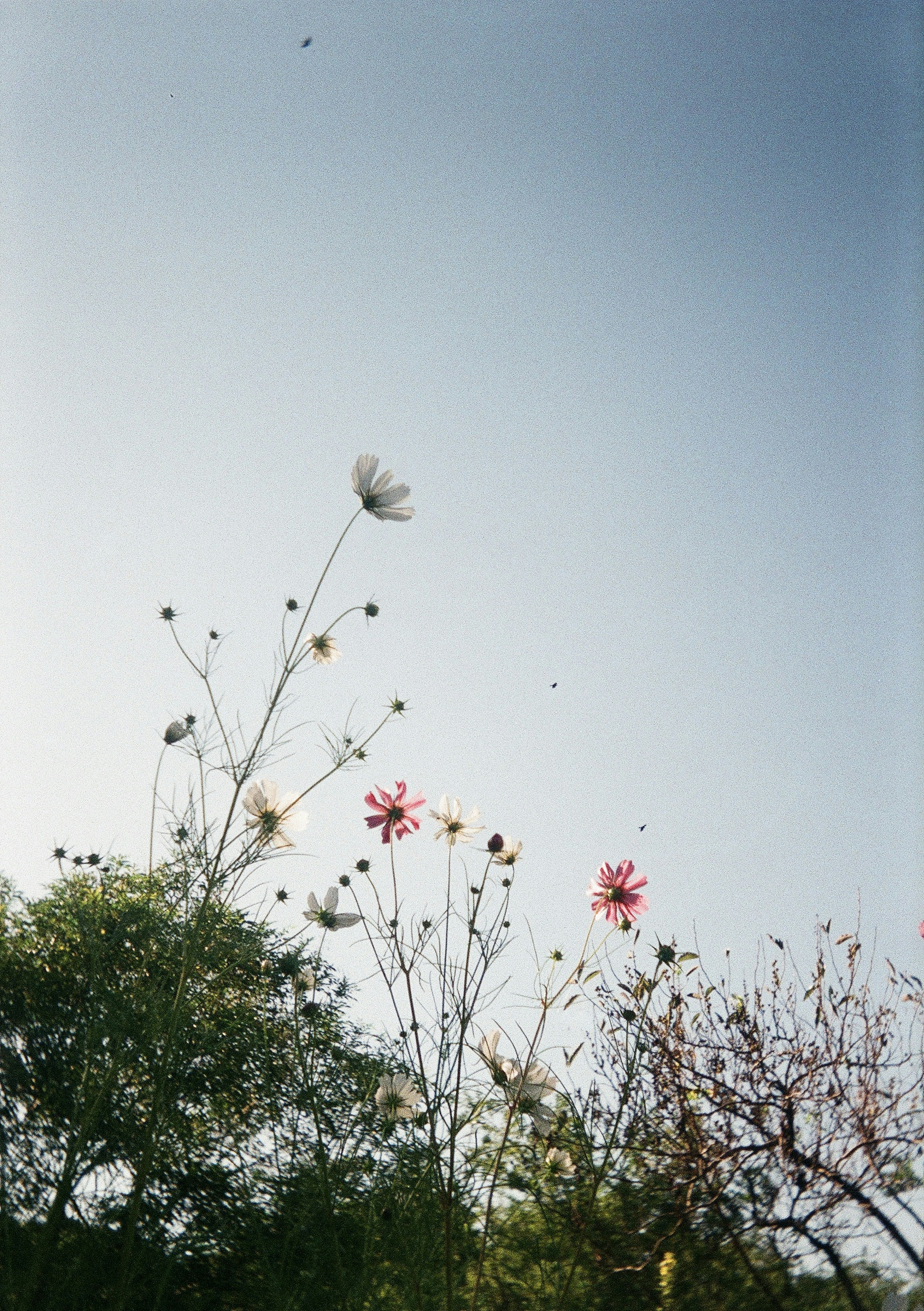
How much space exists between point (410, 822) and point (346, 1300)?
0.93 m

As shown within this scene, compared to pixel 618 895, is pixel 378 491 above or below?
above

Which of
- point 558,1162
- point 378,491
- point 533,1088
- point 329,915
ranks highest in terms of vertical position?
point 378,491

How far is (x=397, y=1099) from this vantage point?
1.82 metres

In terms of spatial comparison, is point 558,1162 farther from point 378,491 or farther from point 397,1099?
point 378,491

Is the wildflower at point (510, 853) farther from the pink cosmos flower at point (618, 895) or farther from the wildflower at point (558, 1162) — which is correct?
the wildflower at point (558, 1162)

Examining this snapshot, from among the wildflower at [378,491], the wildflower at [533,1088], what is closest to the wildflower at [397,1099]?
the wildflower at [533,1088]

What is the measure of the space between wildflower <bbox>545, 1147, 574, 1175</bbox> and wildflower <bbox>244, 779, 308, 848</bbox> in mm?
880

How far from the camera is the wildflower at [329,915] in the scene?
196 centimetres

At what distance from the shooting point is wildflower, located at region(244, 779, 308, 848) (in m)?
1.97

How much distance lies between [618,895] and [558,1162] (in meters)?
0.57

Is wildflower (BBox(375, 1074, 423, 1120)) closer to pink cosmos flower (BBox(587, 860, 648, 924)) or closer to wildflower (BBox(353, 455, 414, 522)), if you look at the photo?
pink cosmos flower (BBox(587, 860, 648, 924))

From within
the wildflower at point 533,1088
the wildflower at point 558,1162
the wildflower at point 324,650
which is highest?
the wildflower at point 324,650

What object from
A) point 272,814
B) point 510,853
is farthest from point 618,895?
point 272,814

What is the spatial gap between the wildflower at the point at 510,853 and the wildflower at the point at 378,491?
0.80 m
